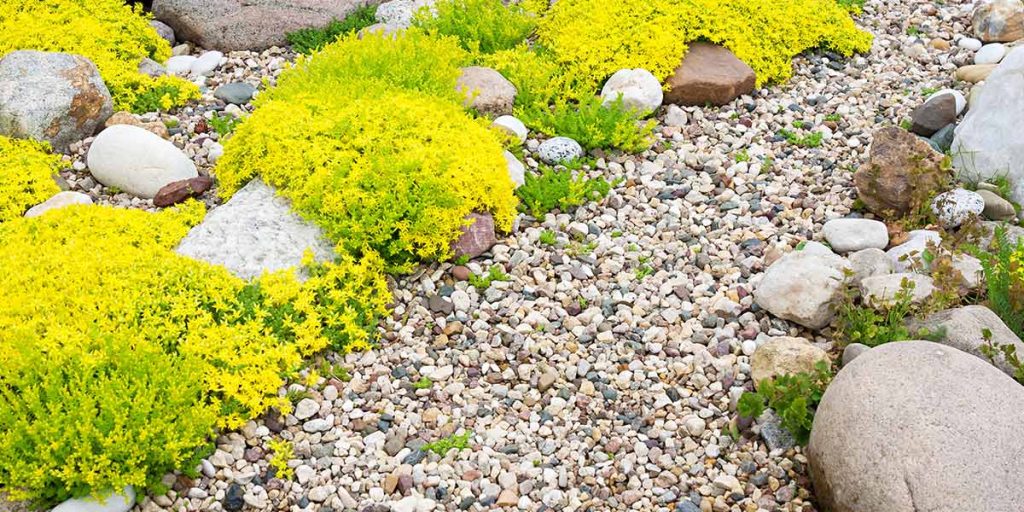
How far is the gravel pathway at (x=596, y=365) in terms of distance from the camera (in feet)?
14.4

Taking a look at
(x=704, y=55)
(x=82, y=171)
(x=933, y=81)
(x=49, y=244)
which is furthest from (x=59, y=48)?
(x=933, y=81)

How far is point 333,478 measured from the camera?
4477mm

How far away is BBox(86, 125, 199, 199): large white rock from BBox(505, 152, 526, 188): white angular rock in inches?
96.3

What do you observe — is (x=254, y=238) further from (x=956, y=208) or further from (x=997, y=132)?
(x=997, y=132)

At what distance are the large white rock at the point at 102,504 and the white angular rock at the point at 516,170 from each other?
3344 millimetres

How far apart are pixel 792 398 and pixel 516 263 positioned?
Result: 2.11 m

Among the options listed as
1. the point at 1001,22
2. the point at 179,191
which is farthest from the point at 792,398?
the point at 1001,22

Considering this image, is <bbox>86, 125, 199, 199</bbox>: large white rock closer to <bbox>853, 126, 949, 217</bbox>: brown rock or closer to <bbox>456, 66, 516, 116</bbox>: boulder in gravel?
<bbox>456, 66, 516, 116</bbox>: boulder in gravel

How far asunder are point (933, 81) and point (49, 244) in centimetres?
733

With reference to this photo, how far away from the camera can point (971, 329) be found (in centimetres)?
468

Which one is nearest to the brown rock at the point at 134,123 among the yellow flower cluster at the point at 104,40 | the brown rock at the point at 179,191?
the yellow flower cluster at the point at 104,40

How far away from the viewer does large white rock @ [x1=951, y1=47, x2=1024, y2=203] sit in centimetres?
627

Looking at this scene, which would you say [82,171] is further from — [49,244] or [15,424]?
[15,424]

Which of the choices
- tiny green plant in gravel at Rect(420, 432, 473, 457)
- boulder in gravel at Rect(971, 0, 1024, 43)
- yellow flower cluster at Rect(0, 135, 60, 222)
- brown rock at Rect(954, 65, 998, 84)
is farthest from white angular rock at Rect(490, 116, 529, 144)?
boulder in gravel at Rect(971, 0, 1024, 43)
